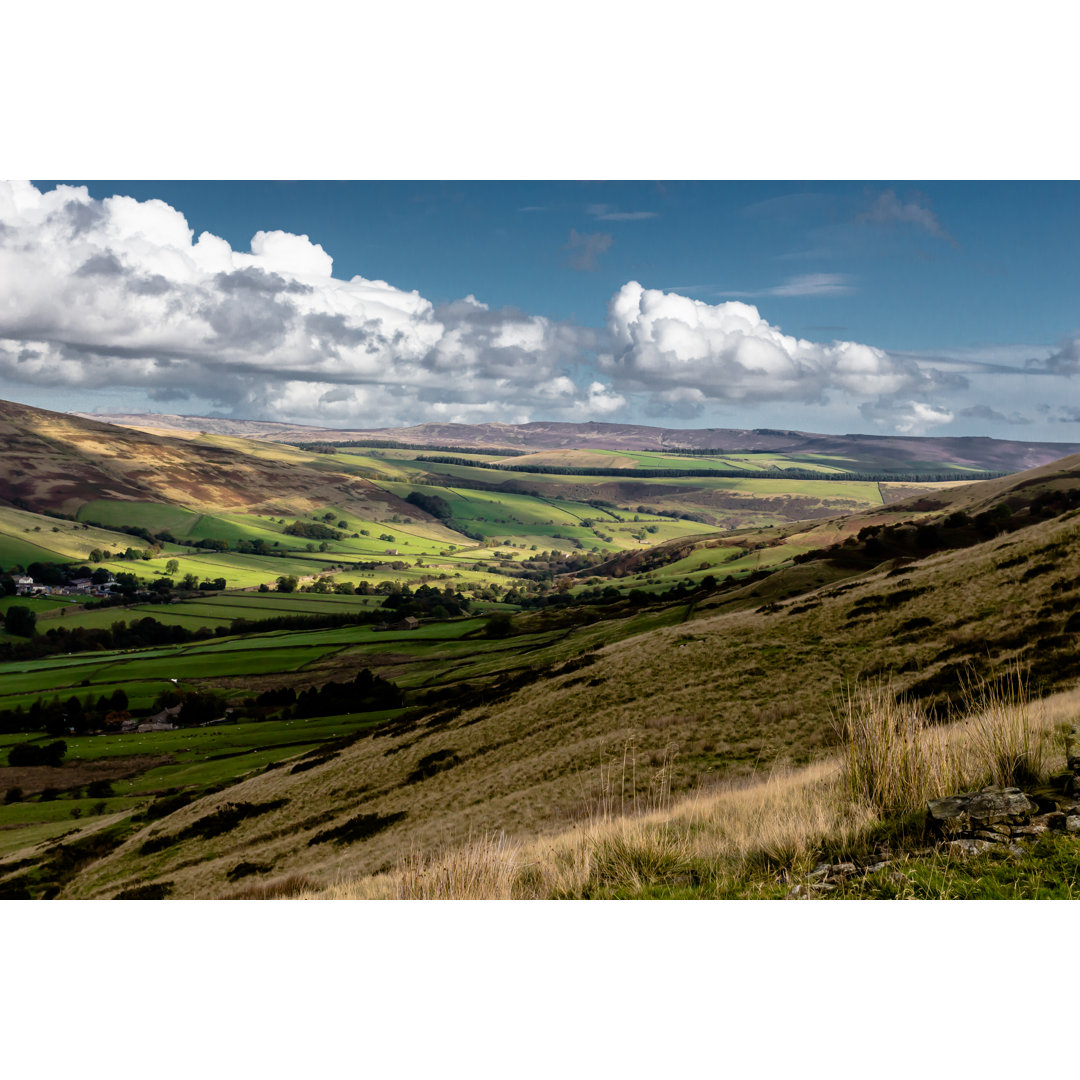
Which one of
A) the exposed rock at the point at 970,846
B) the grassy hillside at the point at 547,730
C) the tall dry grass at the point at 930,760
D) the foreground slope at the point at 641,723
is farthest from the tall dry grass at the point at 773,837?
the foreground slope at the point at 641,723

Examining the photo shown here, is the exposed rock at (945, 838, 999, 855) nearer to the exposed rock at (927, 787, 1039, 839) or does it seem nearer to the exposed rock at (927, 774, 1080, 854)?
the exposed rock at (927, 774, 1080, 854)

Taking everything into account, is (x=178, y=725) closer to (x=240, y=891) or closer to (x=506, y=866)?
(x=240, y=891)

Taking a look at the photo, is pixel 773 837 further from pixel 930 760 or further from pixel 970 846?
pixel 930 760

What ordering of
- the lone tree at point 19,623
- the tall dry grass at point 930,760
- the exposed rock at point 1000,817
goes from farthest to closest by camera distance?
the lone tree at point 19,623 < the tall dry grass at point 930,760 < the exposed rock at point 1000,817

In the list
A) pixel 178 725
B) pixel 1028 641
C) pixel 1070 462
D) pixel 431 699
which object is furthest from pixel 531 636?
pixel 1070 462

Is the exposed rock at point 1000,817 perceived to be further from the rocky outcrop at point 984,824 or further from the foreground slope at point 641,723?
the foreground slope at point 641,723

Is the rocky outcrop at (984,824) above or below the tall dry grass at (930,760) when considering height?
below

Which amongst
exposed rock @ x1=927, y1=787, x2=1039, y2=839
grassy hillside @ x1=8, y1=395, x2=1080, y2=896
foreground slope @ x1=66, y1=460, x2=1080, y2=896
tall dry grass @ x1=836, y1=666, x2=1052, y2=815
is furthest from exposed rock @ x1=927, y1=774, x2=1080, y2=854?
foreground slope @ x1=66, y1=460, x2=1080, y2=896

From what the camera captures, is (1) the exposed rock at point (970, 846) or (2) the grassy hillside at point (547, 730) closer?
(1) the exposed rock at point (970, 846)

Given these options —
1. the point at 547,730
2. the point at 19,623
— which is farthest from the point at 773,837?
the point at 19,623
